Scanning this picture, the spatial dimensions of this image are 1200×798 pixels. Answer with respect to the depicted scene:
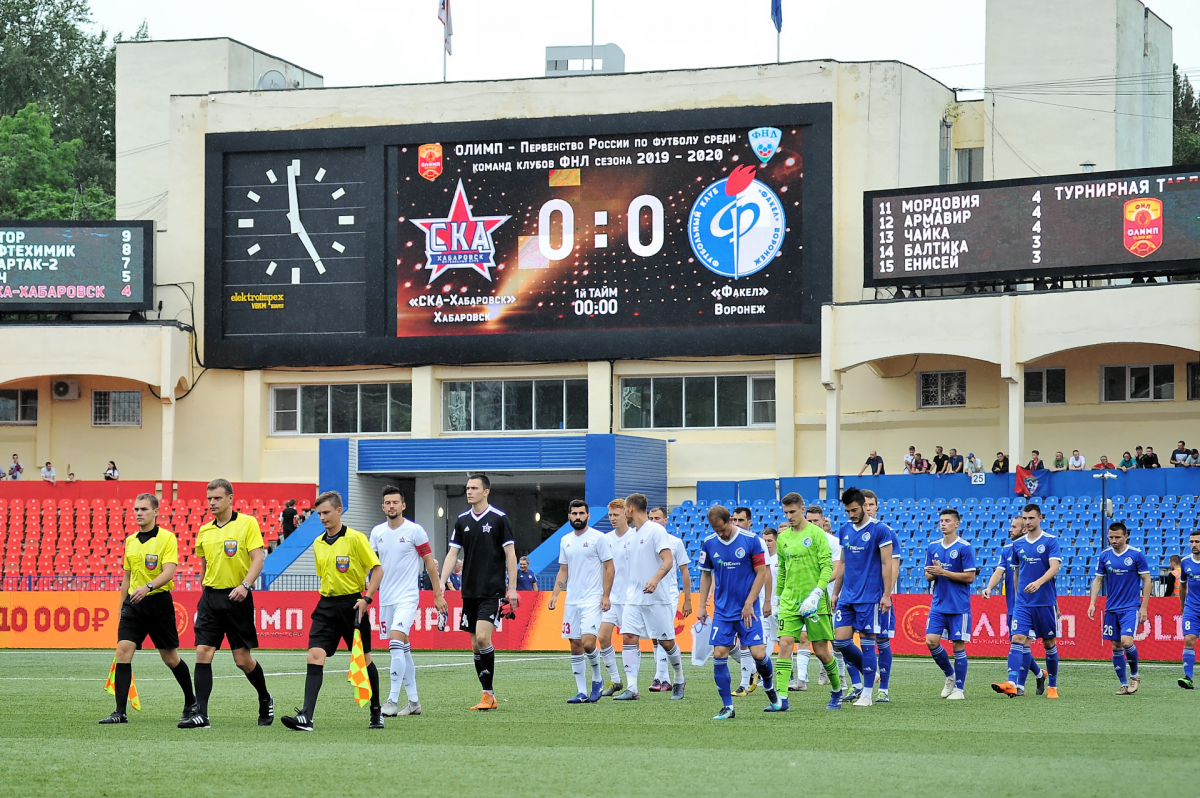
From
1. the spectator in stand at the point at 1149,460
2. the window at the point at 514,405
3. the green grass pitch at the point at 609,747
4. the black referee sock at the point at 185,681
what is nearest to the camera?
the green grass pitch at the point at 609,747

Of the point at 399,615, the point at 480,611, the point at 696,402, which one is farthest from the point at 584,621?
the point at 696,402

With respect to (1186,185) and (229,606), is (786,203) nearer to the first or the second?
(1186,185)

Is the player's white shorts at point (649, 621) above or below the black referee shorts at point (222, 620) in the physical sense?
below

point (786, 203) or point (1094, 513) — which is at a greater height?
point (786, 203)

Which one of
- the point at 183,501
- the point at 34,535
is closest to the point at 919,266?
the point at 183,501

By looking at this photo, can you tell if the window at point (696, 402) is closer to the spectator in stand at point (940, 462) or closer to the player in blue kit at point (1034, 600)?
the spectator in stand at point (940, 462)

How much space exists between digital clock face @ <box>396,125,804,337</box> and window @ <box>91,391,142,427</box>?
878 cm

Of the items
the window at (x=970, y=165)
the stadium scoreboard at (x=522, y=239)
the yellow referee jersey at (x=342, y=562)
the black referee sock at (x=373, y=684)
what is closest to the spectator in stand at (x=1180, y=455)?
the stadium scoreboard at (x=522, y=239)

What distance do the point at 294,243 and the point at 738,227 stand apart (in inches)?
482

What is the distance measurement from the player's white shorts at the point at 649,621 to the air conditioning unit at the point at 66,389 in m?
31.7

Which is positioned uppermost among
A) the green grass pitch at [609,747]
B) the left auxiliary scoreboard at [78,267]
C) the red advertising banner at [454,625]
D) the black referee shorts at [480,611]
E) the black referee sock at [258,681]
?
the left auxiliary scoreboard at [78,267]

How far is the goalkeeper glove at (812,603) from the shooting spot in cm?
1518

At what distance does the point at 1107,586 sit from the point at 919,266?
18319 millimetres

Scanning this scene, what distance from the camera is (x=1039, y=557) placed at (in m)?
17.6
